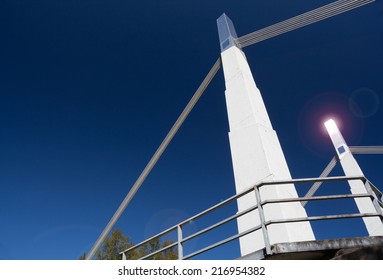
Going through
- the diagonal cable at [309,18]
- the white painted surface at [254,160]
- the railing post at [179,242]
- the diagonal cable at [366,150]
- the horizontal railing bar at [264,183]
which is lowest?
the railing post at [179,242]

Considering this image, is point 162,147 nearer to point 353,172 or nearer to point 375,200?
point 375,200

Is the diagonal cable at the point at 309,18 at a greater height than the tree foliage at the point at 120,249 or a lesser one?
greater

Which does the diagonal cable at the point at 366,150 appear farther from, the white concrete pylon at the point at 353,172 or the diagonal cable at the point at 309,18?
the diagonal cable at the point at 309,18

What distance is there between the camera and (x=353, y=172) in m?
17.0

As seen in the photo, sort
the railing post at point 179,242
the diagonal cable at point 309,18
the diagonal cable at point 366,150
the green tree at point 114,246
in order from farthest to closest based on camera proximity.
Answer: the green tree at point 114,246, the diagonal cable at point 366,150, the diagonal cable at point 309,18, the railing post at point 179,242

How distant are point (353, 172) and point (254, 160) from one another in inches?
511

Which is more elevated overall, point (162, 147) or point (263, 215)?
point (162, 147)

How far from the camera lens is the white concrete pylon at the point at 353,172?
13918 millimetres

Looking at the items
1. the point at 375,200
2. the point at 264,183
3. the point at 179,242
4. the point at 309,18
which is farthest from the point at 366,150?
the point at 179,242

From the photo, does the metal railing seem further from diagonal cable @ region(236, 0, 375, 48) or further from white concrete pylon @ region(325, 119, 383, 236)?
white concrete pylon @ region(325, 119, 383, 236)

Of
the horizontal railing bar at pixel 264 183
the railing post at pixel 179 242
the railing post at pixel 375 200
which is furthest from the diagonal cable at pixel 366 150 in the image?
the railing post at pixel 179 242

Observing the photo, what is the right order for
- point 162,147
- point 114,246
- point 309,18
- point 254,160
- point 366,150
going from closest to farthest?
point 254,160, point 162,147, point 309,18, point 366,150, point 114,246
